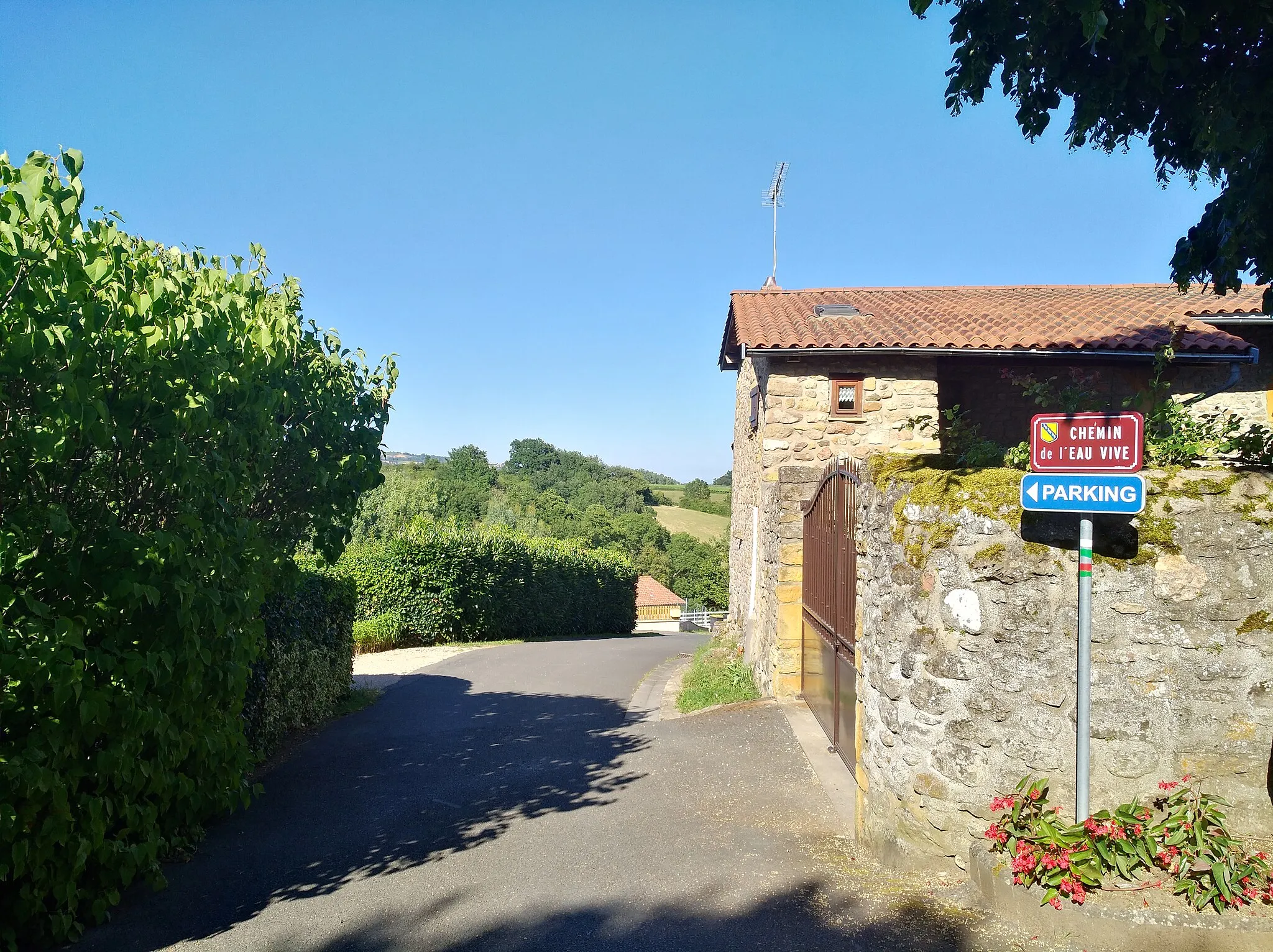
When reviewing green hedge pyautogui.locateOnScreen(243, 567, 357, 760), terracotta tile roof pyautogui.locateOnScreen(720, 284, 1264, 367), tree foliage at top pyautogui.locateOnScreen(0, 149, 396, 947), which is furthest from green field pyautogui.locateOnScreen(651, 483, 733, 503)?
tree foliage at top pyautogui.locateOnScreen(0, 149, 396, 947)

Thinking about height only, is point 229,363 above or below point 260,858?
above

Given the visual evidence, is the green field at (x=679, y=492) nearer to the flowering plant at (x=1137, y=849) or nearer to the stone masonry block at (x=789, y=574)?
the stone masonry block at (x=789, y=574)

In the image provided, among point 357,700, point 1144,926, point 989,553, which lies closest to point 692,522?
point 357,700

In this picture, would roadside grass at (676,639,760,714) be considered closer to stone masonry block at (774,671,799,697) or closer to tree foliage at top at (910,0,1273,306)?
stone masonry block at (774,671,799,697)

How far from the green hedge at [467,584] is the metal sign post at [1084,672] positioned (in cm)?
1467

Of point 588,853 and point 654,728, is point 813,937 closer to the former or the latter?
point 588,853

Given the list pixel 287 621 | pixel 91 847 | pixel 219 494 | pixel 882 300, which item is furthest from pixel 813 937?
pixel 882 300

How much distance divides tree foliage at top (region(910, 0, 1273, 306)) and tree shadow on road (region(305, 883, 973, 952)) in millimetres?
4040

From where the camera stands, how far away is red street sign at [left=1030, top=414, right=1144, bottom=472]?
163 inches

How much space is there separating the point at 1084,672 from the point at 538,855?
136 inches

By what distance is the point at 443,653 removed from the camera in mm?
17031

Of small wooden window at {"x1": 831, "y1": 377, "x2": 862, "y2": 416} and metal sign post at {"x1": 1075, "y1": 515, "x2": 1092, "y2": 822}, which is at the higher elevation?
small wooden window at {"x1": 831, "y1": 377, "x2": 862, "y2": 416}

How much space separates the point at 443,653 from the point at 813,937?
13.6 meters

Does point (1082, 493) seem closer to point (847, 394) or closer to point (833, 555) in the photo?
point (833, 555)
